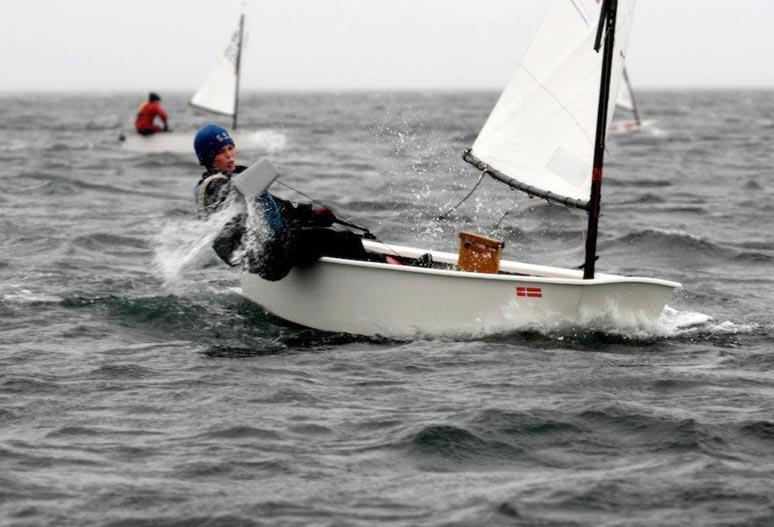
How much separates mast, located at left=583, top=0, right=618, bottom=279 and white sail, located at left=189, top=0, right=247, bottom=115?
22.2 metres

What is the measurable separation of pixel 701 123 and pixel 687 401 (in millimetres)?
48815

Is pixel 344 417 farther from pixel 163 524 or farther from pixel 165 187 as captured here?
pixel 165 187

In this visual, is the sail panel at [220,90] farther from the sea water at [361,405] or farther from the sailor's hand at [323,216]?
the sailor's hand at [323,216]

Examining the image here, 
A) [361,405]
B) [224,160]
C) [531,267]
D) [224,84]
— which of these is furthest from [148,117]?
[361,405]

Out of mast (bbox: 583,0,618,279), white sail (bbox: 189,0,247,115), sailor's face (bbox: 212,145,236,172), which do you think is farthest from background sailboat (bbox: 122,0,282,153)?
mast (bbox: 583,0,618,279)

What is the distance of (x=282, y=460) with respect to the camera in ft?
20.1

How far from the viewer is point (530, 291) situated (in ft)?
27.5

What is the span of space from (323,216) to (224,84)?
73.4ft

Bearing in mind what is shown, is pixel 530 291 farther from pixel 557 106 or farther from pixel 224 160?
pixel 224 160

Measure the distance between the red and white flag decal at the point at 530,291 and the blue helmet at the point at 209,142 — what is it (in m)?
2.64

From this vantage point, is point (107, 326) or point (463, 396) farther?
point (107, 326)

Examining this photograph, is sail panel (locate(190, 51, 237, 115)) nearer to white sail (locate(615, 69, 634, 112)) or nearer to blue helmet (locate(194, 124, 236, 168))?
white sail (locate(615, 69, 634, 112))

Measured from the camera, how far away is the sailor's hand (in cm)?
914

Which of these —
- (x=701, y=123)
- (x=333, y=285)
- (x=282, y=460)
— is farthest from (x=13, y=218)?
(x=701, y=123)
